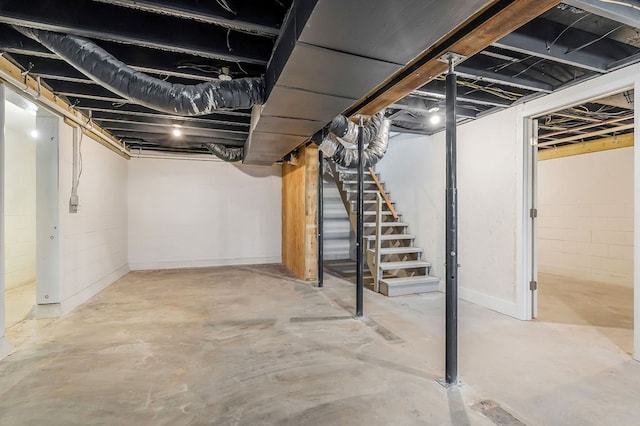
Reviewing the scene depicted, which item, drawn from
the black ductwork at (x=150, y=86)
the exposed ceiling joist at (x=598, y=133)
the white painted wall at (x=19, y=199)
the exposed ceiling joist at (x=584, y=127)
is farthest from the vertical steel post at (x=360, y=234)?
the white painted wall at (x=19, y=199)

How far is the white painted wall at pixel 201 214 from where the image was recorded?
217 inches

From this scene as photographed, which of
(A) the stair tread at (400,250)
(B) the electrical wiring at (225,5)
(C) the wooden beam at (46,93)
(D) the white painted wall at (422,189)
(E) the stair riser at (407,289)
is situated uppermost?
(B) the electrical wiring at (225,5)

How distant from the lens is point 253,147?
12.7ft

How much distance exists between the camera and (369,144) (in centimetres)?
382

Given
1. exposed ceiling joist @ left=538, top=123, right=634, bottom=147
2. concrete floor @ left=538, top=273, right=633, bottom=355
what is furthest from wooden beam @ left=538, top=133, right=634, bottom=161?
concrete floor @ left=538, top=273, right=633, bottom=355

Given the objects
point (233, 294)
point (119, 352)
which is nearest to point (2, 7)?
point (119, 352)

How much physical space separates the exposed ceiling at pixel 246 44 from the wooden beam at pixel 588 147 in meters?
2.72

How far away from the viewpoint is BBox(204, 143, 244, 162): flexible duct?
195 inches

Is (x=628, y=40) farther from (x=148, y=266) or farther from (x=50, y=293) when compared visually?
(x=148, y=266)

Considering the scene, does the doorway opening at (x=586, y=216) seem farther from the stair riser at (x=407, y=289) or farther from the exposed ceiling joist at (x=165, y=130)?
the exposed ceiling joist at (x=165, y=130)

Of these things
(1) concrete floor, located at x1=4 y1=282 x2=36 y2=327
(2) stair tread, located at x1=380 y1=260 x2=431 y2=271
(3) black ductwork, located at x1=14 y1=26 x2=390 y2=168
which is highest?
(3) black ductwork, located at x1=14 y1=26 x2=390 y2=168

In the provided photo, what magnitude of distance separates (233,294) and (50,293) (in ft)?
5.96

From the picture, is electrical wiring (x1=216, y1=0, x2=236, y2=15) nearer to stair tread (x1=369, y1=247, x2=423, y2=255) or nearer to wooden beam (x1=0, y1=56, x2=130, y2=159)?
wooden beam (x1=0, y1=56, x2=130, y2=159)

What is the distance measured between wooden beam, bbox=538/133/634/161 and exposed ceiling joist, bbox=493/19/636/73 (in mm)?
2939
